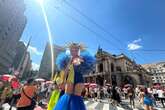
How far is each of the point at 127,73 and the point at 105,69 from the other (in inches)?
264

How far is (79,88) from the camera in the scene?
102 inches

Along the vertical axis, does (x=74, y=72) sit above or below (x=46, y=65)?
below

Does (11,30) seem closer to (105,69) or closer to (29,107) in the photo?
(105,69)

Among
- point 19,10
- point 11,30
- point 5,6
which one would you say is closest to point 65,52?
point 5,6

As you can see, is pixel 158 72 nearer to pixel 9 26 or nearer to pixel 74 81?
pixel 9 26

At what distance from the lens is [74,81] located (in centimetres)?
265

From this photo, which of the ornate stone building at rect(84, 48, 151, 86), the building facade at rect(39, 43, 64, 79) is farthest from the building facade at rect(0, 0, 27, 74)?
the ornate stone building at rect(84, 48, 151, 86)

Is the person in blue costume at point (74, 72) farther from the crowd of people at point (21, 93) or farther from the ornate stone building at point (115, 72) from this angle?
the ornate stone building at point (115, 72)

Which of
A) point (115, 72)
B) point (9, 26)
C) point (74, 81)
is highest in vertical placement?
point (9, 26)

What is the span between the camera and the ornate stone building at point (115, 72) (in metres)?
47.1

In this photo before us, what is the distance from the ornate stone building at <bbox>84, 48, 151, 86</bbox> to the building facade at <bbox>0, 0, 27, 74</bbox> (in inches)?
1295

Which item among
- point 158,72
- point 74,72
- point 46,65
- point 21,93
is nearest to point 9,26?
point 46,65

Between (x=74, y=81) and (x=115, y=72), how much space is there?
47443 mm

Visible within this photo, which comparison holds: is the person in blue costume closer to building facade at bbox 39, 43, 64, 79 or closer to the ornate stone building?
the ornate stone building
